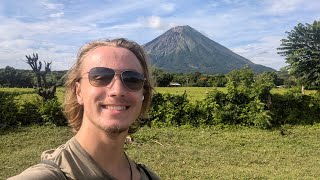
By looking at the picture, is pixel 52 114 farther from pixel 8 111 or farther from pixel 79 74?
pixel 79 74

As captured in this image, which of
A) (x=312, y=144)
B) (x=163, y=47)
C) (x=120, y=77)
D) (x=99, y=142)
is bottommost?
(x=312, y=144)

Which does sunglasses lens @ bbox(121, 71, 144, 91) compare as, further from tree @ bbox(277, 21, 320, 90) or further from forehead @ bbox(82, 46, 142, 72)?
tree @ bbox(277, 21, 320, 90)

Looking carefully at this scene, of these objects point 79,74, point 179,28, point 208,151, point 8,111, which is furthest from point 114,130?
point 179,28

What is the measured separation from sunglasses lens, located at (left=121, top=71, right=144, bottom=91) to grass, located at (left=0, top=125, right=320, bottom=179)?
21.5 ft

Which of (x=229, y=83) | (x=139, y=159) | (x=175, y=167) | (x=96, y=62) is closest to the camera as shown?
(x=96, y=62)

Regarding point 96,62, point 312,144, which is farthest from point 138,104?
point 312,144

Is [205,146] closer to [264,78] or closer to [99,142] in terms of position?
[264,78]

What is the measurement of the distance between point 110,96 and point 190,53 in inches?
7004

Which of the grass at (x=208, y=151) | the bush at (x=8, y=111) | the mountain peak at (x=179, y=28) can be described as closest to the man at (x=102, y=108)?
the grass at (x=208, y=151)

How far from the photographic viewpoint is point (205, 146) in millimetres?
11656

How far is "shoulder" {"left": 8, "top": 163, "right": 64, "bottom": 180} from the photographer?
1.15 m

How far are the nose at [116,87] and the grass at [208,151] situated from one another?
6.60m

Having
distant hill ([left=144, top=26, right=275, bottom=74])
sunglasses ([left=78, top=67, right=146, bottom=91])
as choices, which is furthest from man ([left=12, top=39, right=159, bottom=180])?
distant hill ([left=144, top=26, right=275, bottom=74])

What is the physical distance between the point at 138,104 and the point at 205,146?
33.8 ft
